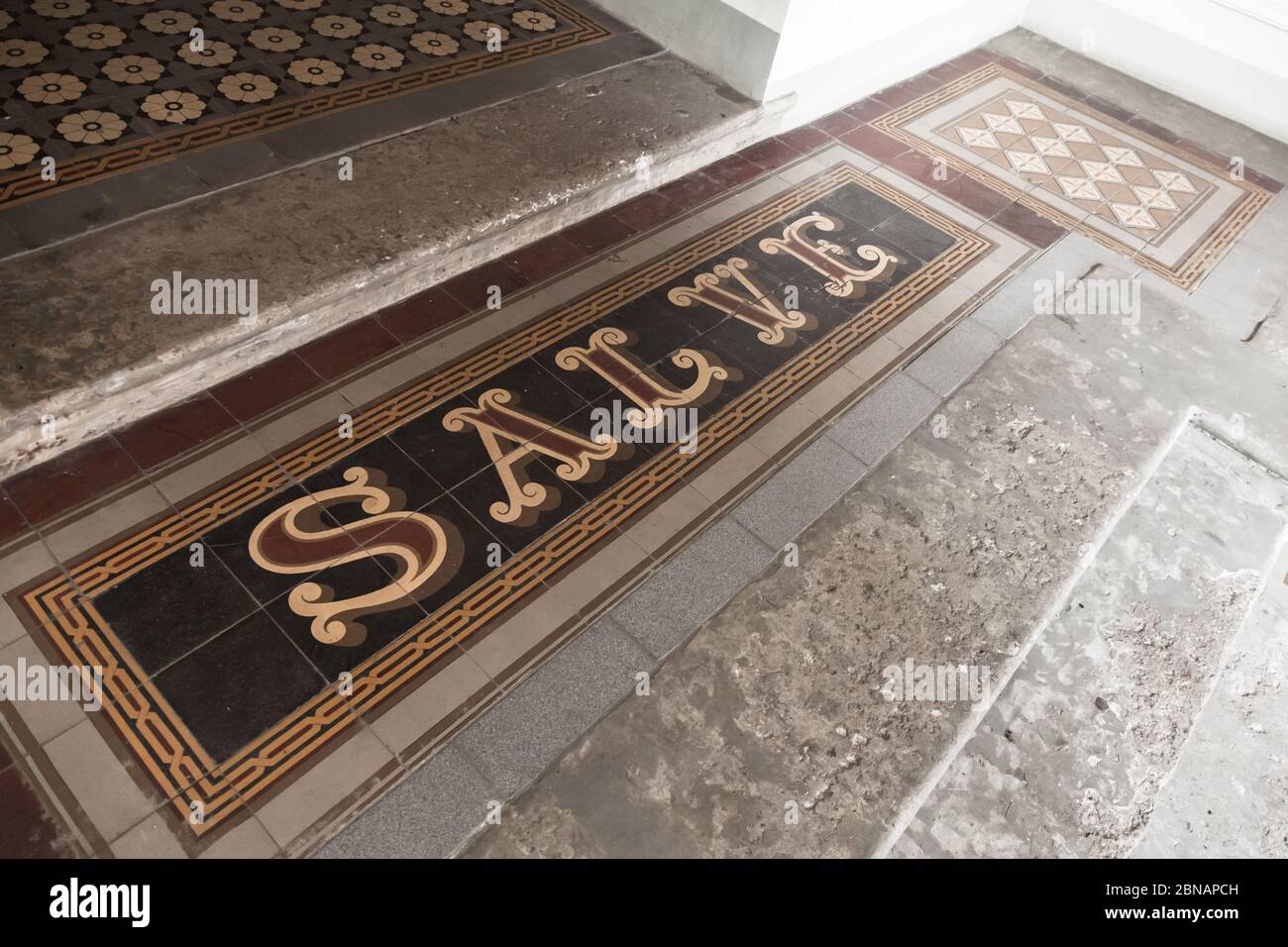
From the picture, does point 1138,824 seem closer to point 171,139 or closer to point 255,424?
point 255,424

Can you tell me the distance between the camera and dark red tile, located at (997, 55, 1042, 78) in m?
6.18

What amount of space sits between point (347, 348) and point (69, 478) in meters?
0.98

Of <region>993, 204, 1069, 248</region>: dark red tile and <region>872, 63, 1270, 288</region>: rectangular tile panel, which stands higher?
<region>872, 63, 1270, 288</region>: rectangular tile panel

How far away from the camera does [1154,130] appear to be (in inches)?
231

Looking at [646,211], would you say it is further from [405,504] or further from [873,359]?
[405,504]

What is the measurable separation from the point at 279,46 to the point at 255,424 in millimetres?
2309

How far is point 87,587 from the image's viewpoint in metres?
2.40

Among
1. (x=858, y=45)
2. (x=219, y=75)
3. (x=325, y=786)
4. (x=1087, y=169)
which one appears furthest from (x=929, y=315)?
(x=219, y=75)

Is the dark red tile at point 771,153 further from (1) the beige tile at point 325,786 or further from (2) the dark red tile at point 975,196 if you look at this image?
(1) the beige tile at point 325,786

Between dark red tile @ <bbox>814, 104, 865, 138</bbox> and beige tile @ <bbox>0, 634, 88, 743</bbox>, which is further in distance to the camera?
dark red tile @ <bbox>814, 104, 865, 138</bbox>

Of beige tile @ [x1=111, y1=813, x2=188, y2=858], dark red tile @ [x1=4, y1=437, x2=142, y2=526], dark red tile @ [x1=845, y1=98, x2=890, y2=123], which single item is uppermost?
dark red tile @ [x1=845, y1=98, x2=890, y2=123]

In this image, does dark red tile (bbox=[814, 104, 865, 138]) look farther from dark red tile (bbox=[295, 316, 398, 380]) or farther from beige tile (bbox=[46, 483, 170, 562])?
beige tile (bbox=[46, 483, 170, 562])

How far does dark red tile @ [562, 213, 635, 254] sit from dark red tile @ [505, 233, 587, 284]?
42mm

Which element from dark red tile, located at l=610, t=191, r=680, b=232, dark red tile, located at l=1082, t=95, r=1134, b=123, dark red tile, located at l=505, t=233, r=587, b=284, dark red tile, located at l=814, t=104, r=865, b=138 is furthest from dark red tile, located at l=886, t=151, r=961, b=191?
dark red tile, located at l=505, t=233, r=587, b=284
